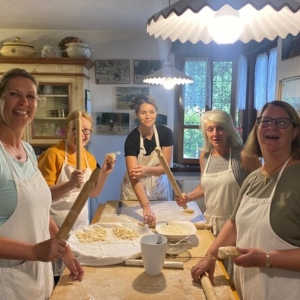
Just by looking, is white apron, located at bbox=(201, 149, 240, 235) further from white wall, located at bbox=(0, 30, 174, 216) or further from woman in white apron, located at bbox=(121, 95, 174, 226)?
white wall, located at bbox=(0, 30, 174, 216)

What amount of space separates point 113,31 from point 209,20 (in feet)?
8.35

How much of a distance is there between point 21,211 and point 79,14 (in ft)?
7.05

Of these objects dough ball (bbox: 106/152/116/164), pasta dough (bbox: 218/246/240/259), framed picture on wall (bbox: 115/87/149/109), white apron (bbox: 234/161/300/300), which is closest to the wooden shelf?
framed picture on wall (bbox: 115/87/149/109)

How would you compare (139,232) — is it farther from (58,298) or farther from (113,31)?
(113,31)

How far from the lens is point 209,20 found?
0.98 meters

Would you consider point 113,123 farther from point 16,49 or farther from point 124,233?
point 124,233

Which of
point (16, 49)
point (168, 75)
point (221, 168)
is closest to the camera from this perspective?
point (221, 168)

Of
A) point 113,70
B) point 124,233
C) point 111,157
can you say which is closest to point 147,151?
point 111,157

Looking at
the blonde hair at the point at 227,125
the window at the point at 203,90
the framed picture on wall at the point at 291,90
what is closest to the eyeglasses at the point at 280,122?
the blonde hair at the point at 227,125

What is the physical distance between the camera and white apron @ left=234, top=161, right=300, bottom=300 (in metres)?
1.00

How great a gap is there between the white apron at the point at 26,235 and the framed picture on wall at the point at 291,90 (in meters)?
1.72

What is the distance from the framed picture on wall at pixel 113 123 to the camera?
338 centimetres

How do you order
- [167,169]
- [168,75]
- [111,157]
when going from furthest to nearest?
1. [168,75]
2. [111,157]
3. [167,169]

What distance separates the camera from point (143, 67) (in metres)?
3.33
